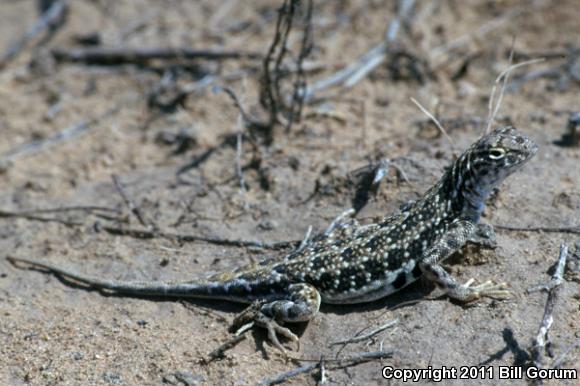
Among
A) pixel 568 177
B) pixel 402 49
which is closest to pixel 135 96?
→ pixel 402 49

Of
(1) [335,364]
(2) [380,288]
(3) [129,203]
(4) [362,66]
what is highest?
(4) [362,66]

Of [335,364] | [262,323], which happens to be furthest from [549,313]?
[262,323]

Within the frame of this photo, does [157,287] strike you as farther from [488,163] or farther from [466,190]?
[488,163]

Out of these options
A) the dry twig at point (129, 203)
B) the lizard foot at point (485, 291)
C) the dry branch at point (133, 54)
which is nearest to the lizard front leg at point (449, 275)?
the lizard foot at point (485, 291)

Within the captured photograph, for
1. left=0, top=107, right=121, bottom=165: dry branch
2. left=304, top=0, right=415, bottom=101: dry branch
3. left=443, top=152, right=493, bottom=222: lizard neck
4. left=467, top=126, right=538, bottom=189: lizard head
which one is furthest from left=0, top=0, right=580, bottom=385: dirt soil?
left=467, top=126, right=538, bottom=189: lizard head

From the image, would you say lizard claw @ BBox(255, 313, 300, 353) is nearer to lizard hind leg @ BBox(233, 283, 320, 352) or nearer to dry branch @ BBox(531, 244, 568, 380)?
lizard hind leg @ BBox(233, 283, 320, 352)
